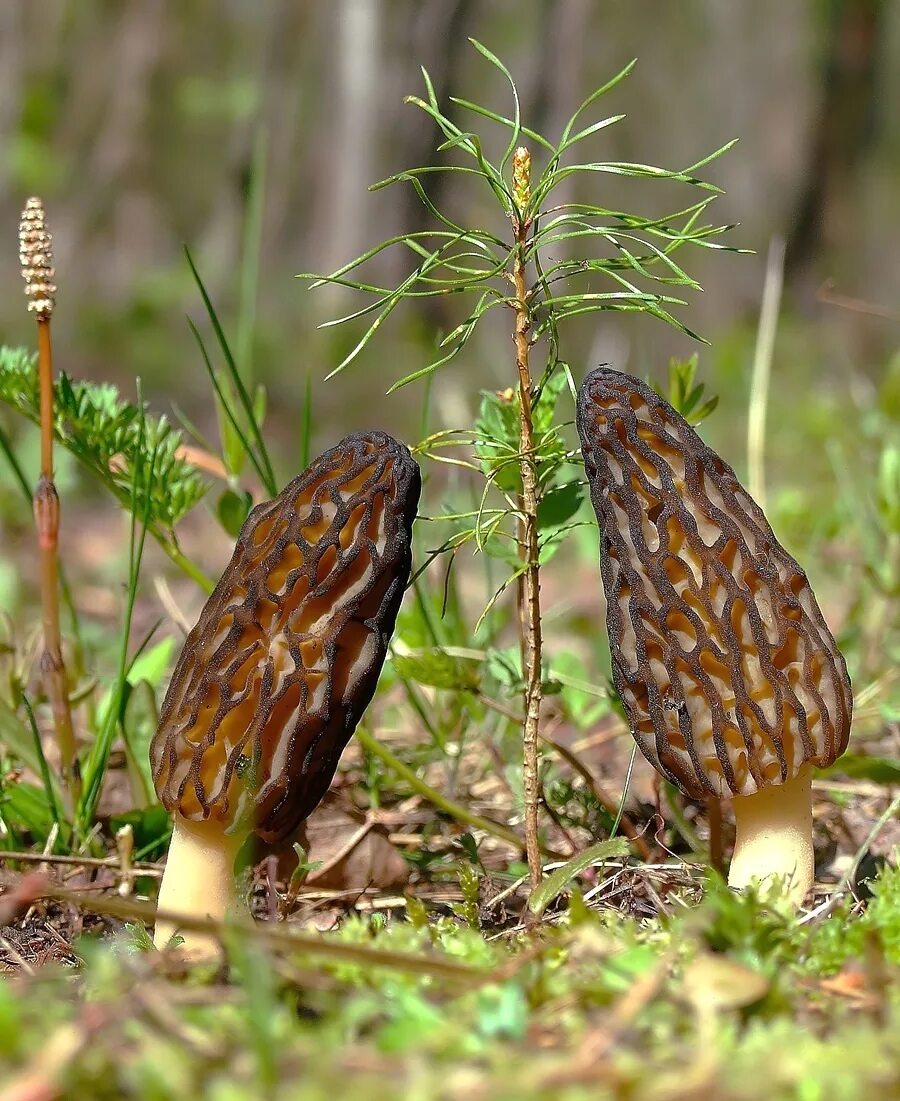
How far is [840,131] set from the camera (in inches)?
289

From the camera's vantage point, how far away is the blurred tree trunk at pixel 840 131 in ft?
23.4

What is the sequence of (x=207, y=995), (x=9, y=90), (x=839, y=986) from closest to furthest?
(x=207, y=995) < (x=839, y=986) < (x=9, y=90)

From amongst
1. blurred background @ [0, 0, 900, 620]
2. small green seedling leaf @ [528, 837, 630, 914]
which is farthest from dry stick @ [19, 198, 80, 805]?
blurred background @ [0, 0, 900, 620]

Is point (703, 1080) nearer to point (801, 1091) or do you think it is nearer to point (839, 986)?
point (801, 1091)

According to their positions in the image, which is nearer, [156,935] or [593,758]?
[156,935]

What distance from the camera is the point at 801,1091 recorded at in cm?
94

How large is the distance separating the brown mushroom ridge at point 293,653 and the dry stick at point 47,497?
271 millimetres

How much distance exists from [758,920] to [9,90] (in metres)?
11.1

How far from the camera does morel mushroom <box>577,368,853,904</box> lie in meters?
1.68

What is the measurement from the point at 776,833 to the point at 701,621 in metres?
0.34

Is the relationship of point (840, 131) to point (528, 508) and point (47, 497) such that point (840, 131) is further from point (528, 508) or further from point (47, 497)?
point (47, 497)

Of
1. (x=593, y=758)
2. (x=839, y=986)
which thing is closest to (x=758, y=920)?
(x=839, y=986)

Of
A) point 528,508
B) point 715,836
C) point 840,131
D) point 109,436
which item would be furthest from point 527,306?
point 840,131

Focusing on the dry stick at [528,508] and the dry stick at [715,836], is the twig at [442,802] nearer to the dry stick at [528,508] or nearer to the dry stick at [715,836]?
the dry stick at [528,508]
